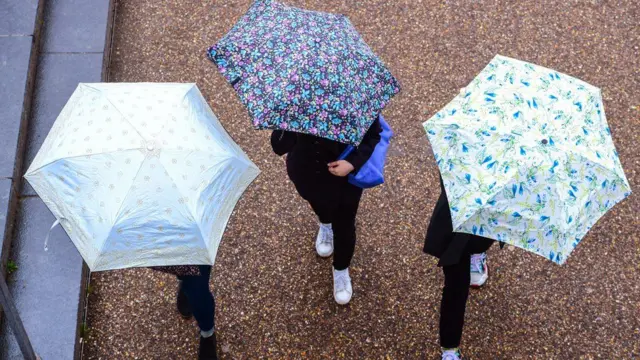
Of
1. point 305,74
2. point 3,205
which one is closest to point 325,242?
point 305,74

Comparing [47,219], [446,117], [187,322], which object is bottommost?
[187,322]

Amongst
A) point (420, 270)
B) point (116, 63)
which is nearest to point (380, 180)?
point (420, 270)

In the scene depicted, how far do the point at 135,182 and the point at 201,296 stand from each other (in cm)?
94

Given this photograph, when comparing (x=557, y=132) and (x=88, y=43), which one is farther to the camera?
(x=88, y=43)

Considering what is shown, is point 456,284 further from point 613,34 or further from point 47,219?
point 613,34

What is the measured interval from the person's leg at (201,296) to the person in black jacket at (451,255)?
1.16 meters

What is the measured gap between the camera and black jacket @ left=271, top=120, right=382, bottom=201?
3475 millimetres

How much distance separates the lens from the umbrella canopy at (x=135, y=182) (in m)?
3.01

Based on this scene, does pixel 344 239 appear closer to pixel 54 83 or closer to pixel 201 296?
pixel 201 296

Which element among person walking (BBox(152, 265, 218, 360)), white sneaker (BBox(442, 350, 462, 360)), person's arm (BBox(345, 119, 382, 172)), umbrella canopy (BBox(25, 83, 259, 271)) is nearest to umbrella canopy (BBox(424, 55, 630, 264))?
person's arm (BBox(345, 119, 382, 172))

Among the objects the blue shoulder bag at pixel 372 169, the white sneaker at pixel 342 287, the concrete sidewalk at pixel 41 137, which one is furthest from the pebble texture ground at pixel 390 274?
the blue shoulder bag at pixel 372 169

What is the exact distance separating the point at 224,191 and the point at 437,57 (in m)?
3.02

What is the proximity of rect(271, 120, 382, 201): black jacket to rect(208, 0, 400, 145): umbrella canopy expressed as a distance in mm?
245

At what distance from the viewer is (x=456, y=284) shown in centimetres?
364
